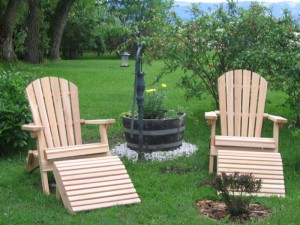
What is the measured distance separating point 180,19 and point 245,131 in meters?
2.30

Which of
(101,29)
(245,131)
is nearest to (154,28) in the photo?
(245,131)

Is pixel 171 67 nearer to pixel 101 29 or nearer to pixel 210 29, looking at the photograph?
pixel 210 29

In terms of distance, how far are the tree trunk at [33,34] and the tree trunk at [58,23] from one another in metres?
0.84

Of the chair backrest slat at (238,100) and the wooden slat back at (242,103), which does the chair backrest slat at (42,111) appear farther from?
the chair backrest slat at (238,100)

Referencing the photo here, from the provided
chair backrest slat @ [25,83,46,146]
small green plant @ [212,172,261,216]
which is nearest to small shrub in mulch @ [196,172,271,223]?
small green plant @ [212,172,261,216]

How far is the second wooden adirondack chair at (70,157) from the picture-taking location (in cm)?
397

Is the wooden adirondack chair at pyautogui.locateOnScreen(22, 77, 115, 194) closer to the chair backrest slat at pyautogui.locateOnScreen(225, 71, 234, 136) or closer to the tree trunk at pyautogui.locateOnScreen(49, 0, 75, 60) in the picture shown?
the chair backrest slat at pyautogui.locateOnScreen(225, 71, 234, 136)

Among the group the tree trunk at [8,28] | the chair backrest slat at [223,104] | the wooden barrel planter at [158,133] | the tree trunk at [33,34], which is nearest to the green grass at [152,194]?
the wooden barrel planter at [158,133]

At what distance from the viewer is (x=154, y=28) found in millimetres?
7223

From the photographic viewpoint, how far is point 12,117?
17.9 feet

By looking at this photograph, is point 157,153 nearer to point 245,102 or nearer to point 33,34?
point 245,102

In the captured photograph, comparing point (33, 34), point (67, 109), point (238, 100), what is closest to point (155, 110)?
point (238, 100)

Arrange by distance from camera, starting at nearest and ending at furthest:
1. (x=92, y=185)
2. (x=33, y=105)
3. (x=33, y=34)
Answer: (x=92, y=185)
(x=33, y=105)
(x=33, y=34)

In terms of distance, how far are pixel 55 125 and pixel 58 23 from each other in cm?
1603
